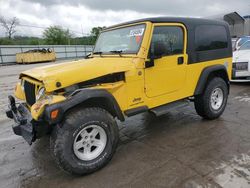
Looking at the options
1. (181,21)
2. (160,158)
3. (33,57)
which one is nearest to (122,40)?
(181,21)

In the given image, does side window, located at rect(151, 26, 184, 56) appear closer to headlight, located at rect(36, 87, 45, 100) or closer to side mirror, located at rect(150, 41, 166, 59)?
side mirror, located at rect(150, 41, 166, 59)

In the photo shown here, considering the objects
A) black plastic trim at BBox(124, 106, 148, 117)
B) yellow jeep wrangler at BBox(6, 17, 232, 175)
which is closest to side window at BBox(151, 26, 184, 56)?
yellow jeep wrangler at BBox(6, 17, 232, 175)

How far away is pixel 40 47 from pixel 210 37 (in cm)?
3391

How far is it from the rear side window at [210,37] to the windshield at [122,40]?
1.34 metres

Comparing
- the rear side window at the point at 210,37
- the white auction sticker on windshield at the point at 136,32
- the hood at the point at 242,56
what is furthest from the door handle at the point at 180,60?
the hood at the point at 242,56

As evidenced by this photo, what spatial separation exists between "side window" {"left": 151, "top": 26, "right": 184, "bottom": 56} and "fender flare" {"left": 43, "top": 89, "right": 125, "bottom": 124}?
3.55 feet

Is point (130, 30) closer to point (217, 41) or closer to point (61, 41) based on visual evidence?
point (217, 41)

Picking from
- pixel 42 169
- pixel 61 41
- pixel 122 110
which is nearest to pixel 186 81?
pixel 122 110

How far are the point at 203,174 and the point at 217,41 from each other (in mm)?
2999

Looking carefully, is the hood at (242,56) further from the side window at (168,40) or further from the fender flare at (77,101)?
the fender flare at (77,101)

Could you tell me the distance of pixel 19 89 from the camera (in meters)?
4.04

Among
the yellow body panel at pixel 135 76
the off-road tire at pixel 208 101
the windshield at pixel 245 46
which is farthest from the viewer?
the windshield at pixel 245 46

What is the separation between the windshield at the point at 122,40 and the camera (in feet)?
11.8

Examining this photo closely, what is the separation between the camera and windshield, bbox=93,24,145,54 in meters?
3.60
